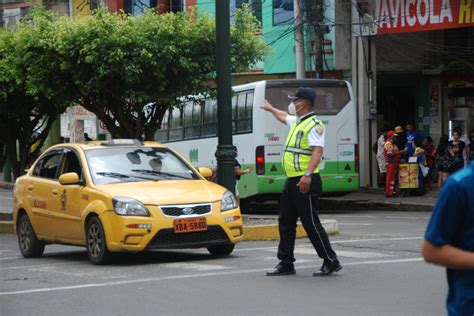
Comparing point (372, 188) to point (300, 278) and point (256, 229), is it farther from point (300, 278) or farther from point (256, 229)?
point (300, 278)

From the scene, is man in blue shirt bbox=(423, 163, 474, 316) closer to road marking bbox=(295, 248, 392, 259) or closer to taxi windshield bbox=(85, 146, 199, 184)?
road marking bbox=(295, 248, 392, 259)

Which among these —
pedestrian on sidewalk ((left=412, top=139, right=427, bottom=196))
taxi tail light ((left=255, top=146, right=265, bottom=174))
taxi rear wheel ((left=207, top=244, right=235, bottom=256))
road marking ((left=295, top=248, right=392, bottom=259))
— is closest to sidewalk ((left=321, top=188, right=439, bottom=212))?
pedestrian on sidewalk ((left=412, top=139, right=427, bottom=196))

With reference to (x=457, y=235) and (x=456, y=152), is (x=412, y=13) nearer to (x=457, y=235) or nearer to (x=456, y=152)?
(x=456, y=152)

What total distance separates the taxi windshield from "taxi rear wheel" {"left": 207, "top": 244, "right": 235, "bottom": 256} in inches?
38.3

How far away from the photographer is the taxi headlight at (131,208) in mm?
11633

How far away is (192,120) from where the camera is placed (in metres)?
27.5

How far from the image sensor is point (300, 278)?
10.2 meters

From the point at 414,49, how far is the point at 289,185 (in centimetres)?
2088

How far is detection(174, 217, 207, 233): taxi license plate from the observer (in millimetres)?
11664

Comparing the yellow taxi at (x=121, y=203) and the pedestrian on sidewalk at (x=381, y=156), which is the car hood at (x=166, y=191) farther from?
the pedestrian on sidewalk at (x=381, y=156)

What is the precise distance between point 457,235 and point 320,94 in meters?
20.2

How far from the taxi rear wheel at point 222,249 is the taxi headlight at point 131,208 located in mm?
1232

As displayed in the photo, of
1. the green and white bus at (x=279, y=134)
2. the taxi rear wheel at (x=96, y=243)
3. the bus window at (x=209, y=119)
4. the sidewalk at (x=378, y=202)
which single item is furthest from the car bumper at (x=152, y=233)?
the bus window at (x=209, y=119)

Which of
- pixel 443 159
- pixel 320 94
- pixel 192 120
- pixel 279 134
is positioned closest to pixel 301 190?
pixel 279 134
